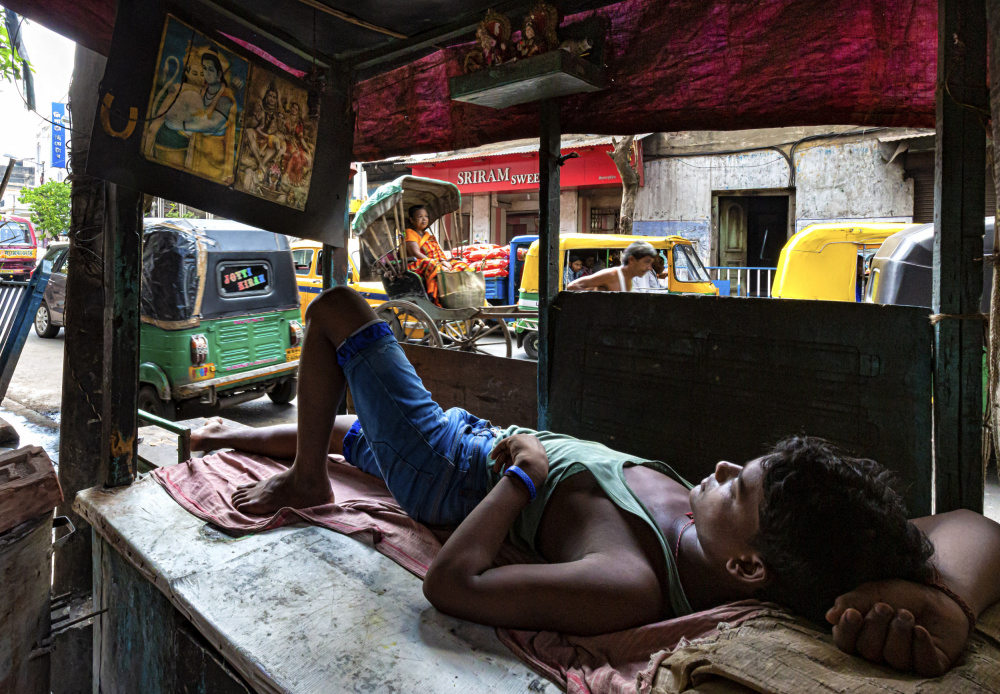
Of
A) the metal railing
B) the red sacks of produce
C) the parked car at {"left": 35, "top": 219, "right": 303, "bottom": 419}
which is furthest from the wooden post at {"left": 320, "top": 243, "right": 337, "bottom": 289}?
the metal railing

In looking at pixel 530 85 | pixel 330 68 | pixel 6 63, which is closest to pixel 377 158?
pixel 330 68

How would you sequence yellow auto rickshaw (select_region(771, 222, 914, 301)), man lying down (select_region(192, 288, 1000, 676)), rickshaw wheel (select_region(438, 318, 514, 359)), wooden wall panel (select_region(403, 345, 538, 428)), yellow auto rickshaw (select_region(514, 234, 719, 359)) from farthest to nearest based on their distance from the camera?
yellow auto rickshaw (select_region(514, 234, 719, 359))
rickshaw wheel (select_region(438, 318, 514, 359))
yellow auto rickshaw (select_region(771, 222, 914, 301))
wooden wall panel (select_region(403, 345, 538, 428))
man lying down (select_region(192, 288, 1000, 676))

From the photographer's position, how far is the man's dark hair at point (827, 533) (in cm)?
133

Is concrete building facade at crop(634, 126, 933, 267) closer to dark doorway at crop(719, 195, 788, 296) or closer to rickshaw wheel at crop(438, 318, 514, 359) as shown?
dark doorway at crop(719, 195, 788, 296)

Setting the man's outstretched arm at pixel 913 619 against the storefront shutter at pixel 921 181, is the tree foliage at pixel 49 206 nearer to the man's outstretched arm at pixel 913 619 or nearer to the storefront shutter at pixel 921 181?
the storefront shutter at pixel 921 181

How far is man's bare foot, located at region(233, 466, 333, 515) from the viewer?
7.13 ft

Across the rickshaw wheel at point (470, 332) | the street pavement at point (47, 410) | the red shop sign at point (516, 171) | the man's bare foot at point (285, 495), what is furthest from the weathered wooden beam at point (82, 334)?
the red shop sign at point (516, 171)

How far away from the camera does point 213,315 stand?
6.14 meters

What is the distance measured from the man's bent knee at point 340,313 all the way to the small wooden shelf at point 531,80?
997 millimetres

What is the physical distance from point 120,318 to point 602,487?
6.10 ft

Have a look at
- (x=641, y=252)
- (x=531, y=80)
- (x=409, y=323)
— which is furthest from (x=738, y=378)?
(x=409, y=323)

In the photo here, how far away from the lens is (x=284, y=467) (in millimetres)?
2652

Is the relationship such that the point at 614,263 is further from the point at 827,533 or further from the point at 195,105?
the point at 827,533

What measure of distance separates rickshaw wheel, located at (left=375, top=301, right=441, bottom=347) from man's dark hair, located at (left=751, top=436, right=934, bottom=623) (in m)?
5.60
